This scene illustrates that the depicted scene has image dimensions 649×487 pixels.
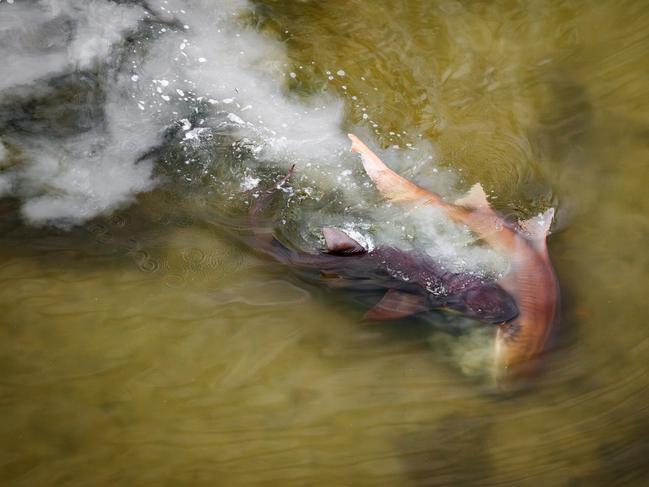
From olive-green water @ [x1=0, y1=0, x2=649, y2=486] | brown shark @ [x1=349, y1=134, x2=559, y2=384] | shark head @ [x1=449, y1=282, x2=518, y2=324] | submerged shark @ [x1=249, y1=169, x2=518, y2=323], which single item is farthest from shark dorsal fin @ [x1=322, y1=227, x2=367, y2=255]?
shark head @ [x1=449, y1=282, x2=518, y2=324]

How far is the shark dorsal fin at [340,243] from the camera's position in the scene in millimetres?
2162

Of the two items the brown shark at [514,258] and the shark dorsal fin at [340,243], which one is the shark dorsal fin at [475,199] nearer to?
the brown shark at [514,258]

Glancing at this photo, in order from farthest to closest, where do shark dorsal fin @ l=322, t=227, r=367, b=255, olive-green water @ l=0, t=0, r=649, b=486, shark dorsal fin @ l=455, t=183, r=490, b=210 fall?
shark dorsal fin @ l=455, t=183, r=490, b=210 < shark dorsal fin @ l=322, t=227, r=367, b=255 < olive-green water @ l=0, t=0, r=649, b=486

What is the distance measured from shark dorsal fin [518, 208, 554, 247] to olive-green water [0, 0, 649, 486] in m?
0.05

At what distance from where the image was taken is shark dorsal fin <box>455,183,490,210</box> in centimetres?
240

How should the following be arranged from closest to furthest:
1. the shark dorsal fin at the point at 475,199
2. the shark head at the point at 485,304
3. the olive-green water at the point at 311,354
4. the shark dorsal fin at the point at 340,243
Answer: the olive-green water at the point at 311,354
the shark dorsal fin at the point at 340,243
the shark head at the point at 485,304
the shark dorsal fin at the point at 475,199

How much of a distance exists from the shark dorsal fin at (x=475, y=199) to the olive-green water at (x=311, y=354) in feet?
0.23

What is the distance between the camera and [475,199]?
2402mm

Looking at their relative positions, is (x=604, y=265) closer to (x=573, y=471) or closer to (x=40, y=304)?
(x=573, y=471)

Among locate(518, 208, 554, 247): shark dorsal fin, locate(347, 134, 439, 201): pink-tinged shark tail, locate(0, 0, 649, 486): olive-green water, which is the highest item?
locate(518, 208, 554, 247): shark dorsal fin

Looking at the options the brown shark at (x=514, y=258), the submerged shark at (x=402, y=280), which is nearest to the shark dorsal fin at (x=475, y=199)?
the brown shark at (x=514, y=258)

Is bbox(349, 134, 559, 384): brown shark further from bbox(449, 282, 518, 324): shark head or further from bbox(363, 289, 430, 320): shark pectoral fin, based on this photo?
bbox(363, 289, 430, 320): shark pectoral fin

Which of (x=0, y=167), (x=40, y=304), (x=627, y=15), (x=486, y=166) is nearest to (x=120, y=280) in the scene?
(x=40, y=304)

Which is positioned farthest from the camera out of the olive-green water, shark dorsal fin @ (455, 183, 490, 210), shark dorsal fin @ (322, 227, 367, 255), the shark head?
shark dorsal fin @ (455, 183, 490, 210)
